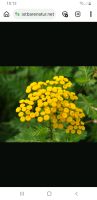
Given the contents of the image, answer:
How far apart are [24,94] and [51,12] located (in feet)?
3.07

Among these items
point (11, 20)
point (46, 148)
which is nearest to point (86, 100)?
point (46, 148)

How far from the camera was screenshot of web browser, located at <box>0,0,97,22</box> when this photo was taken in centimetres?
245

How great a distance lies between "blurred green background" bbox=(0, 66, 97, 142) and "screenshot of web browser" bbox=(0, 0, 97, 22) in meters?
0.35

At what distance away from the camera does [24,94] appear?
10.8ft

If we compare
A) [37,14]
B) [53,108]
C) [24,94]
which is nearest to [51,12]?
[37,14]

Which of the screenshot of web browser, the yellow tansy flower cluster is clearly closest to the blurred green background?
the yellow tansy flower cluster

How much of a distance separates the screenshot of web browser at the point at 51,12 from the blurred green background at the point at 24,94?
0.35m

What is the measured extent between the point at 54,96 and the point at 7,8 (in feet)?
1.66

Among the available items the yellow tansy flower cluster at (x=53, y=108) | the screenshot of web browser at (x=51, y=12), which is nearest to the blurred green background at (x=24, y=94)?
the yellow tansy flower cluster at (x=53, y=108)

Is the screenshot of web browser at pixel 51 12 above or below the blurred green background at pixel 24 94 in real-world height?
above

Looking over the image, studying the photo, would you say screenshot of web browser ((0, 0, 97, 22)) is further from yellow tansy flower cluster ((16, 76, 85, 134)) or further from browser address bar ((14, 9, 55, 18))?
yellow tansy flower cluster ((16, 76, 85, 134))

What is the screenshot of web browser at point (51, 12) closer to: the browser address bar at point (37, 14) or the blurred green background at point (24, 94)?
the browser address bar at point (37, 14)

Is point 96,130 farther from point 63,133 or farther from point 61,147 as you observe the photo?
point 61,147

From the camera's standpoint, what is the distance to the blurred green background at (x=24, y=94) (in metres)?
2.68
